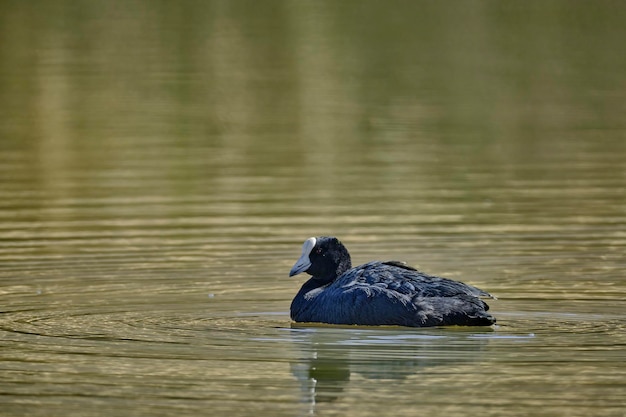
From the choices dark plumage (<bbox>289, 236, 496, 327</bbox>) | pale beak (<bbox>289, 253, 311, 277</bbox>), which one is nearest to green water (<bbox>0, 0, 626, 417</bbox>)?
dark plumage (<bbox>289, 236, 496, 327</bbox>)

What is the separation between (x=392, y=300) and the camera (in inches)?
465

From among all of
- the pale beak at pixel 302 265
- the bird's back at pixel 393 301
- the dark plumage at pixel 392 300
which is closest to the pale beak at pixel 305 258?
the pale beak at pixel 302 265

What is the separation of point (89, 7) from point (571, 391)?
4188 centimetres

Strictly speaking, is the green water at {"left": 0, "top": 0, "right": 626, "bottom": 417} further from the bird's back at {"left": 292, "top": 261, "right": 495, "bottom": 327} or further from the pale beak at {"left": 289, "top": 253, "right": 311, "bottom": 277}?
the pale beak at {"left": 289, "top": 253, "right": 311, "bottom": 277}

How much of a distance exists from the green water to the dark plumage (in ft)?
0.62

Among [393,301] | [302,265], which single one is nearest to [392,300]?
[393,301]

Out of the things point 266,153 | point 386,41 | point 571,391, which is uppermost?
point 386,41

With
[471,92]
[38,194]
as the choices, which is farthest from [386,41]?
[38,194]

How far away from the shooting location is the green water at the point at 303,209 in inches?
397

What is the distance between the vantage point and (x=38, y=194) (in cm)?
2027

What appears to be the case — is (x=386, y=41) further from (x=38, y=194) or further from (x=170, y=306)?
(x=170, y=306)

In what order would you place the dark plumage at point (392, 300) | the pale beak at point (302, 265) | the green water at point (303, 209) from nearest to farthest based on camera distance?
1. the green water at point (303, 209)
2. the dark plumage at point (392, 300)
3. the pale beak at point (302, 265)

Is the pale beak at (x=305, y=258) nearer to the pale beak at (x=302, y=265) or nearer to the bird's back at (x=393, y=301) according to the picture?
the pale beak at (x=302, y=265)

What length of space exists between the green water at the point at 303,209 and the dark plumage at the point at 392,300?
0.19 m
